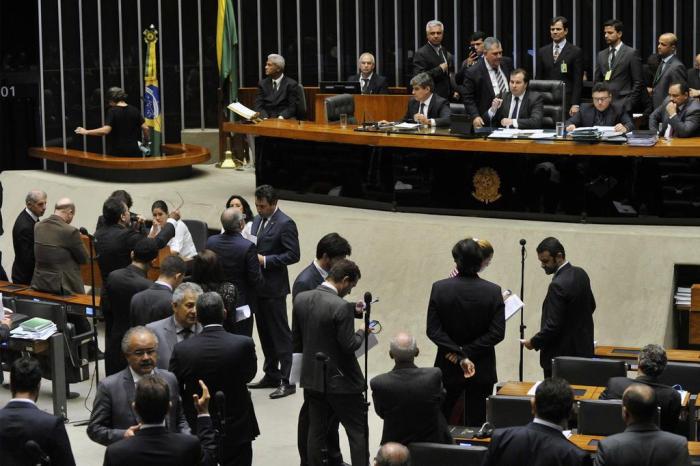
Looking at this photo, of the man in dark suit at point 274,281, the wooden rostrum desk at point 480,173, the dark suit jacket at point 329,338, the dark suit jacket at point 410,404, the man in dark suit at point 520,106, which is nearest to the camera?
the dark suit jacket at point 410,404

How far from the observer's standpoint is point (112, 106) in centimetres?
1462

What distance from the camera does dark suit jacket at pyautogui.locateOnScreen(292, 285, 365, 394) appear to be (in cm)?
772

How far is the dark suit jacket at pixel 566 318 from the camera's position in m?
8.76

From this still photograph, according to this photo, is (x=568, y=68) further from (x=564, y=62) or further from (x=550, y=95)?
(x=550, y=95)

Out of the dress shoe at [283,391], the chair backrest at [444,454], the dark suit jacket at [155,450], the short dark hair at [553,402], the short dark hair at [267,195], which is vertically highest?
the short dark hair at [267,195]

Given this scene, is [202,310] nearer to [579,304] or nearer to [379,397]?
[379,397]

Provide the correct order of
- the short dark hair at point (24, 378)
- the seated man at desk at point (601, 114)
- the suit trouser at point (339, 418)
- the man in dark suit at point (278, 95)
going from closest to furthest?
the short dark hair at point (24, 378) < the suit trouser at point (339, 418) < the seated man at desk at point (601, 114) < the man in dark suit at point (278, 95)

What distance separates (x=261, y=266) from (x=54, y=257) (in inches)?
75.1

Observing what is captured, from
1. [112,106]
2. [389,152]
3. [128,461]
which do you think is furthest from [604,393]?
[112,106]

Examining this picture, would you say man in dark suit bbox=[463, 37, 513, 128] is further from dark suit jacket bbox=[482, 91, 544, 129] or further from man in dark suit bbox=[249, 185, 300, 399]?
man in dark suit bbox=[249, 185, 300, 399]

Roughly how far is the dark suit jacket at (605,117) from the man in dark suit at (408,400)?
540 cm

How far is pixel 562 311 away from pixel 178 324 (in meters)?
2.63

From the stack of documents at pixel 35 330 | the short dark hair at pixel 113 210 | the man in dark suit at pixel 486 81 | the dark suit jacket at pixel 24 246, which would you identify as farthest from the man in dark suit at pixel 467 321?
the man in dark suit at pixel 486 81

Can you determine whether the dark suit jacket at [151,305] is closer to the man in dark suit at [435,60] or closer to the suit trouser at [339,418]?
the suit trouser at [339,418]
